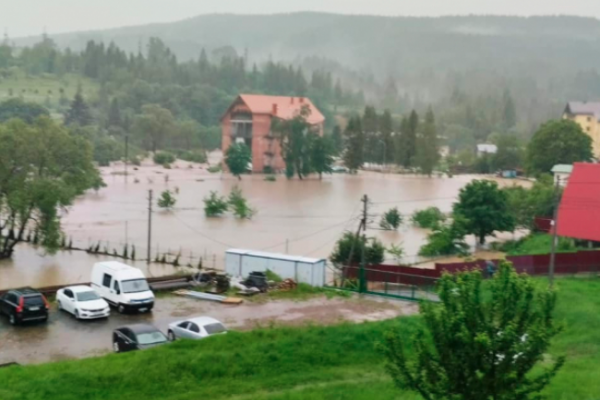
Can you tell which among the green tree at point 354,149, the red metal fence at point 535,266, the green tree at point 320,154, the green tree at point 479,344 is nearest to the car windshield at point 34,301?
the red metal fence at point 535,266

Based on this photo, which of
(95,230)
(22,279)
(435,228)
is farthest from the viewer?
(95,230)

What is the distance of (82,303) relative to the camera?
13.0 meters

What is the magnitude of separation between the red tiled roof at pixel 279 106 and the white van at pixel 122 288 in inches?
1829

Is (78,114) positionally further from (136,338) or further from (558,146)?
(136,338)

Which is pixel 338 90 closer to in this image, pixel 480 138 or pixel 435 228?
pixel 480 138

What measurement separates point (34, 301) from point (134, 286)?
1.93m

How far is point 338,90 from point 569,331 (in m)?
128

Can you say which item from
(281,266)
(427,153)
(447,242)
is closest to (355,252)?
(281,266)

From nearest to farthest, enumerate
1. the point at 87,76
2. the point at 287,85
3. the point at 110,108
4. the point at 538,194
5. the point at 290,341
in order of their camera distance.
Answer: the point at 290,341 < the point at 538,194 < the point at 110,108 < the point at 87,76 < the point at 287,85

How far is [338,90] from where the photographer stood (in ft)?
451

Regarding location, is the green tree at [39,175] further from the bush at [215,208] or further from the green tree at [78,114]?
the green tree at [78,114]

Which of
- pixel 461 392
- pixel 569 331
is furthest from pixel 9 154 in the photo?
pixel 461 392

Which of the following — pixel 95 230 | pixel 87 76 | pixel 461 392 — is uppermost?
pixel 87 76

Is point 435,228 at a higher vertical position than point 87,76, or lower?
lower
